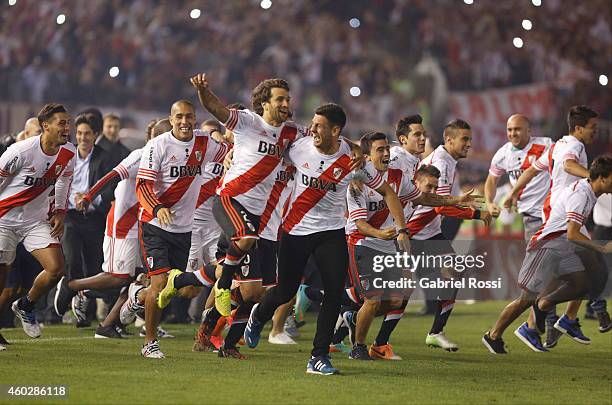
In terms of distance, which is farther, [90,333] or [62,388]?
[90,333]

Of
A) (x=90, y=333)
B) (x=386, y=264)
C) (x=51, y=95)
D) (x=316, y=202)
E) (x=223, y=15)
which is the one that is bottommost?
(x=90, y=333)

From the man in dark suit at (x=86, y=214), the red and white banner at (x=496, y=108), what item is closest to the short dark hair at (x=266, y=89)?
the man in dark suit at (x=86, y=214)

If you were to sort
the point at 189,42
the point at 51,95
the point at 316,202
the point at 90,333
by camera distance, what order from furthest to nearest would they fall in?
the point at 189,42
the point at 51,95
the point at 90,333
the point at 316,202

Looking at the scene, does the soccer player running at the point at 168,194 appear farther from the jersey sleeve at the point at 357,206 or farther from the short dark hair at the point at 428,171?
the short dark hair at the point at 428,171

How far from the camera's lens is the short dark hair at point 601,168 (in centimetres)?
1052

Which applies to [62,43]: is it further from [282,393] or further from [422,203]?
[282,393]

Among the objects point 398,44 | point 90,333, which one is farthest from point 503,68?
point 90,333

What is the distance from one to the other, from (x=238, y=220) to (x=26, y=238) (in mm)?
2154

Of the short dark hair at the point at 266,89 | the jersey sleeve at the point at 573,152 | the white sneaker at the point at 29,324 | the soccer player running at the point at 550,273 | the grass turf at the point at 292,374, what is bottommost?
the grass turf at the point at 292,374

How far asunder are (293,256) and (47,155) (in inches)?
97.9

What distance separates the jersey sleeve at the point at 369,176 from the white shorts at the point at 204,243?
10.7 ft

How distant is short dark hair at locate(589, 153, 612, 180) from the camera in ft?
34.5

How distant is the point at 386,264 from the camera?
10523 millimetres

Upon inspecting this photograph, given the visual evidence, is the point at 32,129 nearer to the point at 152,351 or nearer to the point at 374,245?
the point at 152,351
